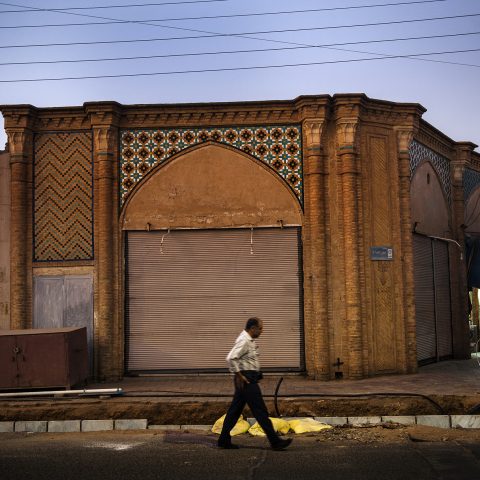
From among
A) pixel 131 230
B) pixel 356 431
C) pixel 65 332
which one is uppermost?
pixel 131 230

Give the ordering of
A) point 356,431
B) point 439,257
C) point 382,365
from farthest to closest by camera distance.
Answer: point 439,257 → point 382,365 → point 356,431

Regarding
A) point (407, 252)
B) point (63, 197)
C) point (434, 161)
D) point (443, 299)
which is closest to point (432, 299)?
point (443, 299)

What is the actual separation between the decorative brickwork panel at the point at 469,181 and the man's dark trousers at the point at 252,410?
449 inches

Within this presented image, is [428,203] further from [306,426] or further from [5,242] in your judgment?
[5,242]

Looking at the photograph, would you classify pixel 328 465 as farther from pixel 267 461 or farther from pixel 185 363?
pixel 185 363

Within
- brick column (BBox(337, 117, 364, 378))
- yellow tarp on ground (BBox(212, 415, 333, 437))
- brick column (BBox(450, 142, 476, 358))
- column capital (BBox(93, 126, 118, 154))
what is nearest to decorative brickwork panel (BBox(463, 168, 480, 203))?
brick column (BBox(450, 142, 476, 358))

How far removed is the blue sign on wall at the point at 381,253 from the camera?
1359cm

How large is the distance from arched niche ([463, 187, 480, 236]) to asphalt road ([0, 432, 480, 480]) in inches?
404

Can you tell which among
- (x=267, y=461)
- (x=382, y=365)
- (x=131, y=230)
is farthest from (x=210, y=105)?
(x=267, y=461)

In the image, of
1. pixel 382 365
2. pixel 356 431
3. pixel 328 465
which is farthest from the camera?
pixel 382 365

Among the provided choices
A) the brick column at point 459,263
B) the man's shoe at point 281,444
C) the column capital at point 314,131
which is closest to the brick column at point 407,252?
the column capital at point 314,131

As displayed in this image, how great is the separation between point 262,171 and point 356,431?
612 cm

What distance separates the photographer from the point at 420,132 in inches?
599

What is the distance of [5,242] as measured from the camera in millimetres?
13859
